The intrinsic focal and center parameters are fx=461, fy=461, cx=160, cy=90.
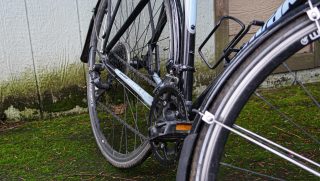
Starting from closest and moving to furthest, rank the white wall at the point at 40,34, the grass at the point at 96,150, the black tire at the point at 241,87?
the black tire at the point at 241,87
the grass at the point at 96,150
the white wall at the point at 40,34

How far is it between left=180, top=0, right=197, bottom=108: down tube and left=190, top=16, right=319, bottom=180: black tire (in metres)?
0.45

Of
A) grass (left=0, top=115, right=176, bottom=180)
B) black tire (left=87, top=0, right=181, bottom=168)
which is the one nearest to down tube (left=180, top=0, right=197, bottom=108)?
black tire (left=87, top=0, right=181, bottom=168)

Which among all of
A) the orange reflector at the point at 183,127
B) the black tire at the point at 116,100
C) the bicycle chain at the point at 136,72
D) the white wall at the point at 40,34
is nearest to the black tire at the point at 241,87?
the orange reflector at the point at 183,127

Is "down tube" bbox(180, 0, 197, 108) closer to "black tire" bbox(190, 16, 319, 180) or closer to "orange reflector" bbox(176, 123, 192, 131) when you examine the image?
"orange reflector" bbox(176, 123, 192, 131)

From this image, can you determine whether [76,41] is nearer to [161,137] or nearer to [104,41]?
Answer: [104,41]

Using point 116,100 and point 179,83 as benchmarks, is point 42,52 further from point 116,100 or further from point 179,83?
point 179,83

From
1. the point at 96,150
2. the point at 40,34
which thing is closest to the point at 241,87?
the point at 96,150

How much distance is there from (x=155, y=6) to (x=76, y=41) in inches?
25.0

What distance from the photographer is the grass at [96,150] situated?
211 cm

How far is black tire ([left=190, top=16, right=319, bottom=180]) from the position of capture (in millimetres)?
1027

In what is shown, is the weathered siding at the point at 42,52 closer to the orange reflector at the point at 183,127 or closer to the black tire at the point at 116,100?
the black tire at the point at 116,100

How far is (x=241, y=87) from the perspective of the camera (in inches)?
42.9

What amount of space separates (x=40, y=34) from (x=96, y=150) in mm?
879

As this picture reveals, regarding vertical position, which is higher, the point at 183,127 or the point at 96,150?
the point at 183,127
